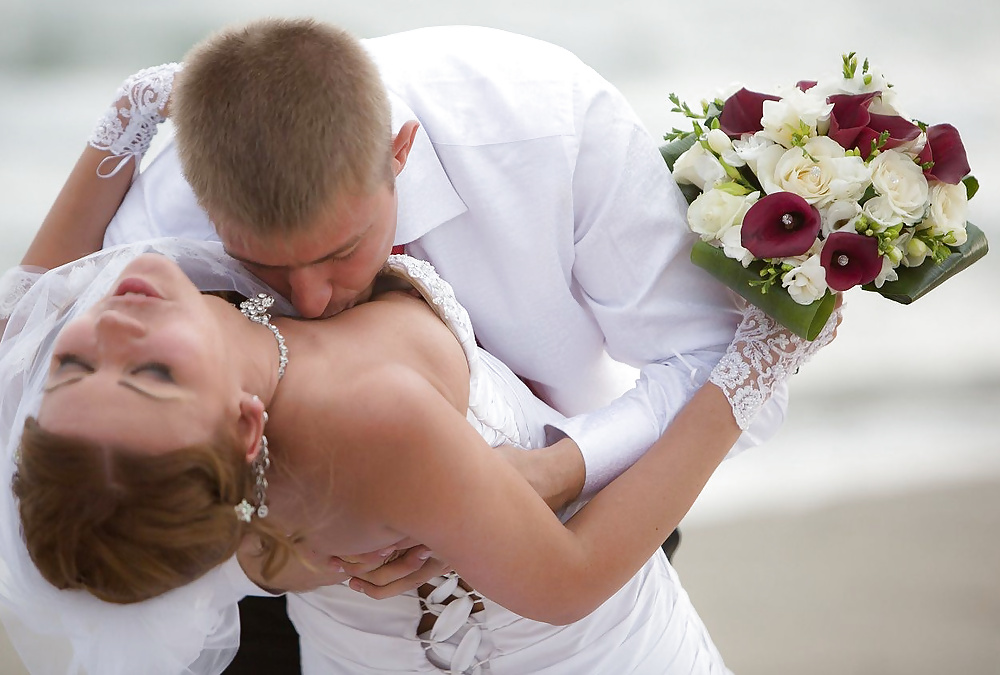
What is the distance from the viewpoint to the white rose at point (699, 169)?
161cm

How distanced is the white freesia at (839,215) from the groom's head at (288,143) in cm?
70

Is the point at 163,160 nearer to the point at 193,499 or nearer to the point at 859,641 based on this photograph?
the point at 193,499

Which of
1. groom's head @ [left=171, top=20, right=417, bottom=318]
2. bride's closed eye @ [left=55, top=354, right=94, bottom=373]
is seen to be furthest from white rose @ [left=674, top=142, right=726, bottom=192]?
bride's closed eye @ [left=55, top=354, right=94, bottom=373]

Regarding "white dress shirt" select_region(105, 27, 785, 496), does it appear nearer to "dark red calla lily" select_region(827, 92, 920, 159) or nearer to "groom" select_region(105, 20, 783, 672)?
"groom" select_region(105, 20, 783, 672)

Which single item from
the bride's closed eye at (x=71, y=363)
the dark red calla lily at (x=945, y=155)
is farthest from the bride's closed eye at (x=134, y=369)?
the dark red calla lily at (x=945, y=155)

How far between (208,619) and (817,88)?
1.22 m

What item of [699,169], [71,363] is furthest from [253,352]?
[699,169]

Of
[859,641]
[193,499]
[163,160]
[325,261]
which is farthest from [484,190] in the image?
[859,641]

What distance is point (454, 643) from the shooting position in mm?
1639

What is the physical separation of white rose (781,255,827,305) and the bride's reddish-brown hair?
85 cm

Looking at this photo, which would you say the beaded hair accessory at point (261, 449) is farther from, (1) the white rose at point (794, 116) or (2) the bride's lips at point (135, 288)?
(1) the white rose at point (794, 116)

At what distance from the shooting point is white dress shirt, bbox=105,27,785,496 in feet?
5.14

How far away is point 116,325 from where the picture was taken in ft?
3.69

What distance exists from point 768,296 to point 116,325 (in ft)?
3.16
